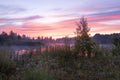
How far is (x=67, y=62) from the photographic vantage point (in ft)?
56.1

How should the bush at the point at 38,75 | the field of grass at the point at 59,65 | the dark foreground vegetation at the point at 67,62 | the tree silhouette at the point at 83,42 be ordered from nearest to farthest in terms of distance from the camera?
the bush at the point at 38,75, the field of grass at the point at 59,65, the dark foreground vegetation at the point at 67,62, the tree silhouette at the point at 83,42

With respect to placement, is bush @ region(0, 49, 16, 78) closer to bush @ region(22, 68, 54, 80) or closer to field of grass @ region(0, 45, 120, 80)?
field of grass @ region(0, 45, 120, 80)

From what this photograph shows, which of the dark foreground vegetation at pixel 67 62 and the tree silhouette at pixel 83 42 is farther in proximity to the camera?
the tree silhouette at pixel 83 42

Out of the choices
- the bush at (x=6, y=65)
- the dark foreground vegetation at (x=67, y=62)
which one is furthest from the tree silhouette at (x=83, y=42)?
the bush at (x=6, y=65)

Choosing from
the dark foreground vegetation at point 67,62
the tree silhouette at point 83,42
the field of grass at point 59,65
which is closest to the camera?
A: the field of grass at point 59,65

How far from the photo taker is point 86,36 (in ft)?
62.2

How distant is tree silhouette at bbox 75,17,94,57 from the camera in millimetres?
18531

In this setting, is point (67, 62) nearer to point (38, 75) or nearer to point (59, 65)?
point (59, 65)

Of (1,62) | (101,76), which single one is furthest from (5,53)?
(101,76)

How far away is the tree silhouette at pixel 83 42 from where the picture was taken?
18531mm

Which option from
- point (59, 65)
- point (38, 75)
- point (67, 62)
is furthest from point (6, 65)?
point (67, 62)

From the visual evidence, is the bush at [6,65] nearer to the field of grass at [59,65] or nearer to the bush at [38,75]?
the field of grass at [59,65]

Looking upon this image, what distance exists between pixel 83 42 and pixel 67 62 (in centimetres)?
194

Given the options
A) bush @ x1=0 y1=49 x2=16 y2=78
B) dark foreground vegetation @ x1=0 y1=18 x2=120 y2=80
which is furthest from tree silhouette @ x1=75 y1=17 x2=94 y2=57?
bush @ x1=0 y1=49 x2=16 y2=78
